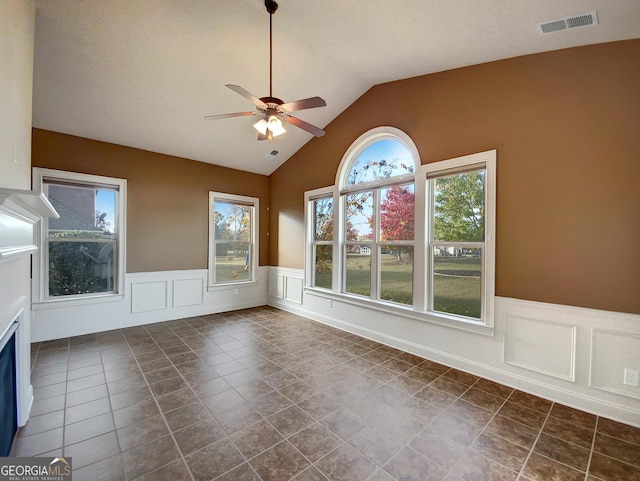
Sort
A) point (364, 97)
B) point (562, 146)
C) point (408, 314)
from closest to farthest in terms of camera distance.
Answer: point (562, 146) → point (408, 314) → point (364, 97)

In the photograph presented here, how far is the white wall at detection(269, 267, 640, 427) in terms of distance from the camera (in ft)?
7.42

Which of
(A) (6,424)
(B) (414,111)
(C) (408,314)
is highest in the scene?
(B) (414,111)

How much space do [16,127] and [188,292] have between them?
365 cm

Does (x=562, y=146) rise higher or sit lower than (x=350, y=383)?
higher

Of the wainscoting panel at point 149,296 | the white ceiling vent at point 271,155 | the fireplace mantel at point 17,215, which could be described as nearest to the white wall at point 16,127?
the fireplace mantel at point 17,215

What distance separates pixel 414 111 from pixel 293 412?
A: 3.60 m

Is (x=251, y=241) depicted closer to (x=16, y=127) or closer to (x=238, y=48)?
(x=238, y=48)

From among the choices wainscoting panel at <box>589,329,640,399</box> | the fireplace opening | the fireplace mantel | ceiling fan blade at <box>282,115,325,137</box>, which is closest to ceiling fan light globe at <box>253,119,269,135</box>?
ceiling fan blade at <box>282,115,325,137</box>

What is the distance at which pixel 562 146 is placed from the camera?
2.51 metres

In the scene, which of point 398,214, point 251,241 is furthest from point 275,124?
point 251,241

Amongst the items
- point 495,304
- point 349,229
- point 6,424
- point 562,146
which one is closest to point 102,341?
point 6,424

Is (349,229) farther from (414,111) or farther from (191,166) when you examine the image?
(191,166)

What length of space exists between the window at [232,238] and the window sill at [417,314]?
77.0 inches

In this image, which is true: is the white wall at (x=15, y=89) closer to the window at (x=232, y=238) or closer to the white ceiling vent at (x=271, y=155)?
the window at (x=232, y=238)
